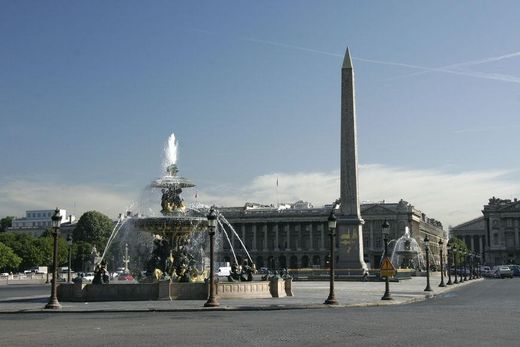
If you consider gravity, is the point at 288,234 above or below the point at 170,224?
above

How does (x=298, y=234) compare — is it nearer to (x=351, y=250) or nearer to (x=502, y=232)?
(x=502, y=232)

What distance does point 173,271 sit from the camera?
37062 millimetres

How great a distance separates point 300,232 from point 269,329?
157m

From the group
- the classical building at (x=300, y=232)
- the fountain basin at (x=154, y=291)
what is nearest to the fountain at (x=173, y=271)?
the fountain basin at (x=154, y=291)

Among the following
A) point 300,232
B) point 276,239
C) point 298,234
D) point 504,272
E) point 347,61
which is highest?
point 347,61

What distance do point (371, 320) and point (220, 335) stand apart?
6.04 m

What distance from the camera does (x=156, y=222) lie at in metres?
36.7

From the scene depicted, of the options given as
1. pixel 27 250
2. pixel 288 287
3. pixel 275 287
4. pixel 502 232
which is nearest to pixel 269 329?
pixel 275 287

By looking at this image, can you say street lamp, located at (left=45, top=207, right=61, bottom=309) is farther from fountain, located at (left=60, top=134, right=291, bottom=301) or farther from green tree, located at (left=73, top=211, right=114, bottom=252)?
green tree, located at (left=73, top=211, right=114, bottom=252)

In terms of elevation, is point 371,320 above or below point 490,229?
below

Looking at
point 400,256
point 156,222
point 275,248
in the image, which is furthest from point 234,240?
point 156,222

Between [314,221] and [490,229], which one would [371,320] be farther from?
[490,229]

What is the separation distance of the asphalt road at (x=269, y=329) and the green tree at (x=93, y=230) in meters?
125

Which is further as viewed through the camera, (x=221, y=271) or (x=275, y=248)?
(x=275, y=248)
